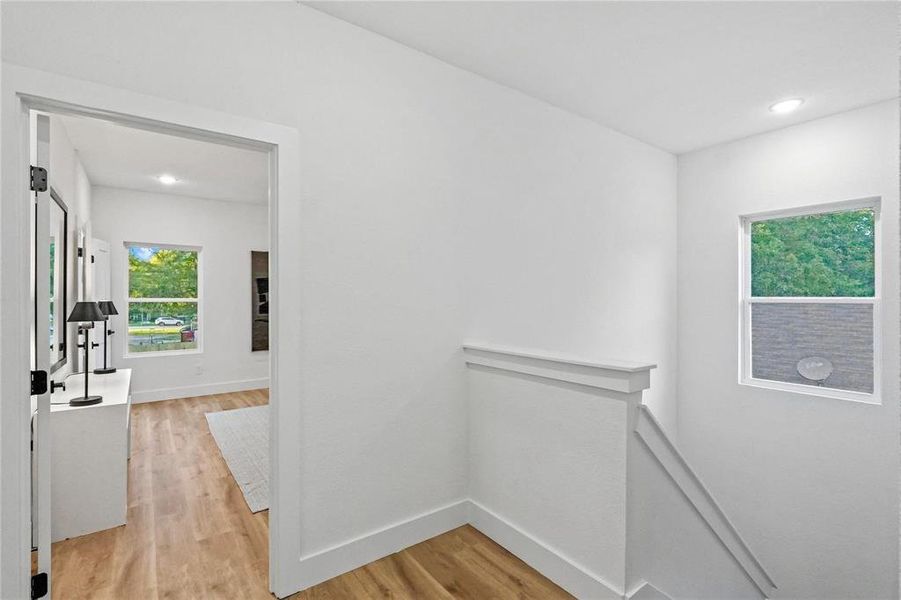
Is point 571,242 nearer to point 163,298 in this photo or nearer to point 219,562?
point 219,562

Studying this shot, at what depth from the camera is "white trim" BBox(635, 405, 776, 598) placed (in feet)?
5.84

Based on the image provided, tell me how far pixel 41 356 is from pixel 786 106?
4353 mm

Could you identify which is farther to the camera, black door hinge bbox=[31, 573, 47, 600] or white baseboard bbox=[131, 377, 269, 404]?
white baseboard bbox=[131, 377, 269, 404]

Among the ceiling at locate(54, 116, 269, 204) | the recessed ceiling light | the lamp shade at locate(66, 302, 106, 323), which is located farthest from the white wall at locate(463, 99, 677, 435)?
the lamp shade at locate(66, 302, 106, 323)

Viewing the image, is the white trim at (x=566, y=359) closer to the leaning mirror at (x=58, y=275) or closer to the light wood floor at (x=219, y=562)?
the light wood floor at (x=219, y=562)

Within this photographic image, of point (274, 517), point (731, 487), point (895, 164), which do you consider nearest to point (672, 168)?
point (895, 164)

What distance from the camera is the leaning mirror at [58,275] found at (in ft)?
9.38

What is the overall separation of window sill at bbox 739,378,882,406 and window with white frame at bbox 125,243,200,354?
632 centimetres

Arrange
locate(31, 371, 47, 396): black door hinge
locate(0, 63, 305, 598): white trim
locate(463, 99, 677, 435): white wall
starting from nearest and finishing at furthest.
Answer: locate(0, 63, 305, 598): white trim, locate(31, 371, 47, 396): black door hinge, locate(463, 99, 677, 435): white wall

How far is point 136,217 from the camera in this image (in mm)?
5332

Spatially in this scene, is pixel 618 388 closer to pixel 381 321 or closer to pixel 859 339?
pixel 381 321

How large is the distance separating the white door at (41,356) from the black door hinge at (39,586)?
12 mm

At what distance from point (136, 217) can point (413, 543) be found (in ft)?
17.2

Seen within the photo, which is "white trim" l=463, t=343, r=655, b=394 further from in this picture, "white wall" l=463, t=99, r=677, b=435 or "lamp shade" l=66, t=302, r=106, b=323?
"lamp shade" l=66, t=302, r=106, b=323
